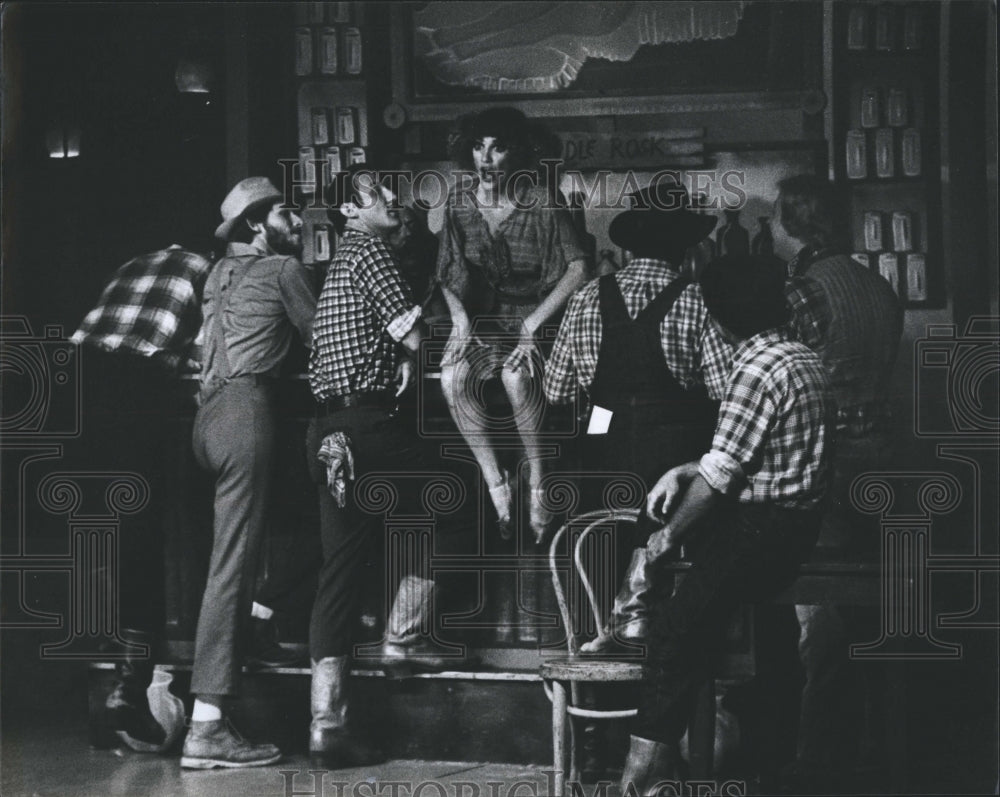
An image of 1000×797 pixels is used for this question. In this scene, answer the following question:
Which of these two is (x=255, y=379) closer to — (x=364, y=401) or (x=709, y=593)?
(x=364, y=401)

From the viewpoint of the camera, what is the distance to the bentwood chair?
18.9 ft

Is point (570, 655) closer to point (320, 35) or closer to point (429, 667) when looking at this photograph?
point (429, 667)

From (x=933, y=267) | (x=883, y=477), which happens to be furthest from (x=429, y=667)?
(x=933, y=267)

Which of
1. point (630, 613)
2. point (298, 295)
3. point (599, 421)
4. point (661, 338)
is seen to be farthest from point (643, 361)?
point (298, 295)

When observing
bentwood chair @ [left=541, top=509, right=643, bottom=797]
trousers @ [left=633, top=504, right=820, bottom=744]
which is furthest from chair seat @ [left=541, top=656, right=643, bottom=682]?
trousers @ [left=633, top=504, right=820, bottom=744]

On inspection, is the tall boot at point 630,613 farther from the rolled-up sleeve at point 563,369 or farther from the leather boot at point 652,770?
the rolled-up sleeve at point 563,369

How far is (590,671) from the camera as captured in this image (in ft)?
18.8

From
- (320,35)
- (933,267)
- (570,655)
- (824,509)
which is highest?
(320,35)

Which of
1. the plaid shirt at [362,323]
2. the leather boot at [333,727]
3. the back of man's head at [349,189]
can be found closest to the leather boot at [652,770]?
the leather boot at [333,727]

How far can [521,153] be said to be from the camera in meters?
6.23

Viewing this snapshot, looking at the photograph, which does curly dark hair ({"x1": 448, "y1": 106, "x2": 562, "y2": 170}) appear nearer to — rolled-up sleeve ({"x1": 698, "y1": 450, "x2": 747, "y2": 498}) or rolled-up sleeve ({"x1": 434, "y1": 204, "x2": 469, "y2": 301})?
rolled-up sleeve ({"x1": 434, "y1": 204, "x2": 469, "y2": 301})

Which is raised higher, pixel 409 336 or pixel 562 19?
pixel 562 19

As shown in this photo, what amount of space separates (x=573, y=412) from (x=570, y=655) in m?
1.00

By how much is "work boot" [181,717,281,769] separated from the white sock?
17 millimetres
